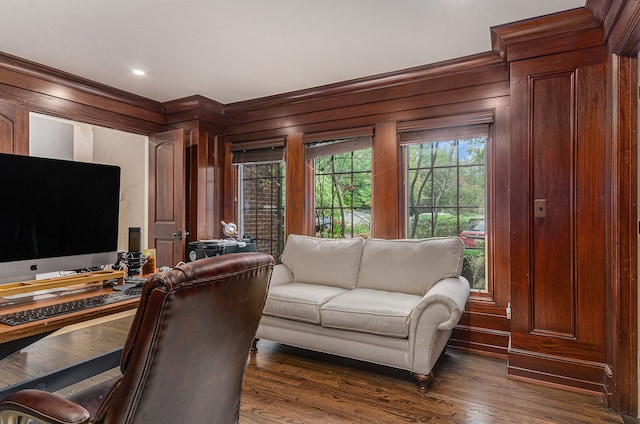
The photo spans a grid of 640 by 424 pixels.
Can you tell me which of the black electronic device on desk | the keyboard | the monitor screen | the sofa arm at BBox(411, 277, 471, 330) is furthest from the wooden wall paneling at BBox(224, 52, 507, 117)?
the keyboard

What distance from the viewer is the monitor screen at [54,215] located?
171cm

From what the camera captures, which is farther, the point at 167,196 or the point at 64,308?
the point at 167,196

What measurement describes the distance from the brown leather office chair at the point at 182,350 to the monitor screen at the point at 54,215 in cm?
94

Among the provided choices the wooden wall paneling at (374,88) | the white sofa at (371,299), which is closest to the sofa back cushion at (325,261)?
the white sofa at (371,299)

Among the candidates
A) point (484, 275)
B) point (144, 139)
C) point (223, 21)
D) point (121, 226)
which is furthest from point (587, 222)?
point (121, 226)

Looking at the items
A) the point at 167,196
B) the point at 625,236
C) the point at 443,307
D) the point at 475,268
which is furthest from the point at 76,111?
the point at 625,236

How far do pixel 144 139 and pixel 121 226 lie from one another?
1.25 metres

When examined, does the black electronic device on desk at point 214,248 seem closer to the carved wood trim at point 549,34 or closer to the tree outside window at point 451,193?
the tree outside window at point 451,193

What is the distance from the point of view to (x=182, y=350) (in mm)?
957

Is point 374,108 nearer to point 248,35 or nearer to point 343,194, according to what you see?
point 343,194

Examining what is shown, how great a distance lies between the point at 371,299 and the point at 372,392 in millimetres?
621

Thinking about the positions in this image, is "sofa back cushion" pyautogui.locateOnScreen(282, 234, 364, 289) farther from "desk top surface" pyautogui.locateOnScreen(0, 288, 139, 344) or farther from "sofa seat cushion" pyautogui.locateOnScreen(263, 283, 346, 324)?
"desk top surface" pyautogui.locateOnScreen(0, 288, 139, 344)

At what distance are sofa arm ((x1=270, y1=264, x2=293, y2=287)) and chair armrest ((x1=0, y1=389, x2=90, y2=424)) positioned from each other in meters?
2.26

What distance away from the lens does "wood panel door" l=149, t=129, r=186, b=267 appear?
159 inches
